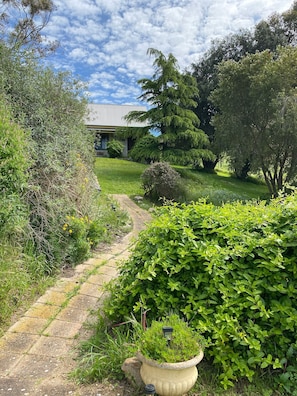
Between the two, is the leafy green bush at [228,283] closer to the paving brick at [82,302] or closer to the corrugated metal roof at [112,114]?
the paving brick at [82,302]

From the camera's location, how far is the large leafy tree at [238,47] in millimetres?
17422

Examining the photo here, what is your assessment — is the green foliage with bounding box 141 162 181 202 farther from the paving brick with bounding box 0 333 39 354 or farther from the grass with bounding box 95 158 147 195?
the paving brick with bounding box 0 333 39 354

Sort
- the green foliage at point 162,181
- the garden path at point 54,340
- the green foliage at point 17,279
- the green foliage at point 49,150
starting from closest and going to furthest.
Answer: the garden path at point 54,340 < the green foliage at point 17,279 < the green foliage at point 49,150 < the green foliage at point 162,181

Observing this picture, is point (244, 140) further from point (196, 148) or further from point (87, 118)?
point (87, 118)

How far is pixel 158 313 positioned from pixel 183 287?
281 mm

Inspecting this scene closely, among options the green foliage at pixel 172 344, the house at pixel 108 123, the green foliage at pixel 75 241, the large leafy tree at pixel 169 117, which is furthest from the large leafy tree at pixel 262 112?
the green foliage at pixel 172 344

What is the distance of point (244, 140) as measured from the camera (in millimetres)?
12383

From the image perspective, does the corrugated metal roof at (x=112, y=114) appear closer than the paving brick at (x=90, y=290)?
No

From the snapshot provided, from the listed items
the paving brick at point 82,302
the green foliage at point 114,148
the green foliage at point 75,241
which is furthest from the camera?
the green foliage at point 114,148

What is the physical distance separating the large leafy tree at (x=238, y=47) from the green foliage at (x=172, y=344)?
49.4 ft

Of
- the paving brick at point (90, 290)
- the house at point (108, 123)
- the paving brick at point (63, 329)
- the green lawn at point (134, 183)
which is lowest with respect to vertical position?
the paving brick at point (63, 329)

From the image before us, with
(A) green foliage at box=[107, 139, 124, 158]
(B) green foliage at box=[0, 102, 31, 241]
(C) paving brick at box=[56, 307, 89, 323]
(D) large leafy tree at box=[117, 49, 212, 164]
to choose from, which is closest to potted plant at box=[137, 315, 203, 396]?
(C) paving brick at box=[56, 307, 89, 323]

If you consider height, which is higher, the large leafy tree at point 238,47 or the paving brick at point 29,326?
the large leafy tree at point 238,47

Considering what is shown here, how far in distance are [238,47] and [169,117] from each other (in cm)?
824
